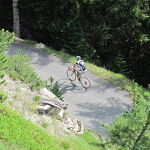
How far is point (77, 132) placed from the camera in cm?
1136

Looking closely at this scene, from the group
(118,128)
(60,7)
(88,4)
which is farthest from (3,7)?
(118,128)

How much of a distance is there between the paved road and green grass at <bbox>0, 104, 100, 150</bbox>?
3.65 meters

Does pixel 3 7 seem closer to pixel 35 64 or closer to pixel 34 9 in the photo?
pixel 34 9

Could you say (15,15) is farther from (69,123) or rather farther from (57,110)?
(69,123)

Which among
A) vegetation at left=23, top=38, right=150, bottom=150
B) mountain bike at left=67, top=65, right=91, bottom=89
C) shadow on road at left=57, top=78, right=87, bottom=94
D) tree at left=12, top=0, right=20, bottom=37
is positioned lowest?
shadow on road at left=57, top=78, right=87, bottom=94

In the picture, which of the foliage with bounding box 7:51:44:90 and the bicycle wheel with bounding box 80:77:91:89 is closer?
the foliage with bounding box 7:51:44:90

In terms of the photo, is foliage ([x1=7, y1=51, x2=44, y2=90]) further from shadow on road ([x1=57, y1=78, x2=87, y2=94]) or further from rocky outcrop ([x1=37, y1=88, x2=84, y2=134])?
shadow on road ([x1=57, y1=78, x2=87, y2=94])

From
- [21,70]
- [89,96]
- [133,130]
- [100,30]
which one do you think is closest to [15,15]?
[100,30]

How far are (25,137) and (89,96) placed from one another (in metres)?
8.11

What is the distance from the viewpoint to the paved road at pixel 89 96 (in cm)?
1380

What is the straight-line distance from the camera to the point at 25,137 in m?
7.86

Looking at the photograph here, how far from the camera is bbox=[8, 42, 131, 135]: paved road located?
1380cm

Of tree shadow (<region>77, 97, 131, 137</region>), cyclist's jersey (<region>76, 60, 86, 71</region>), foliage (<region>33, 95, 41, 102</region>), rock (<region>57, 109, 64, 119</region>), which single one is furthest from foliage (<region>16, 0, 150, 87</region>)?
foliage (<region>33, 95, 41, 102</region>)

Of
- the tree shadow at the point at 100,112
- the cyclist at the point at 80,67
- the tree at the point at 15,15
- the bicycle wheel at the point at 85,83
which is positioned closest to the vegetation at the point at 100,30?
the tree at the point at 15,15
